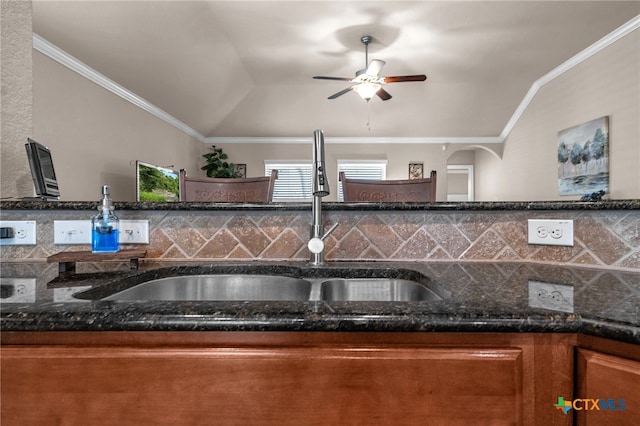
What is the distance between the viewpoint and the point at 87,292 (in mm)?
692

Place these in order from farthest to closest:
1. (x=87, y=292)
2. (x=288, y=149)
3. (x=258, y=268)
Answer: (x=288, y=149)
(x=258, y=268)
(x=87, y=292)

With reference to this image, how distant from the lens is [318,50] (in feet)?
12.0

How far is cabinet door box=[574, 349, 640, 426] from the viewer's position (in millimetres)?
459

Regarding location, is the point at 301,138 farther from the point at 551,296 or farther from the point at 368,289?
the point at 551,296

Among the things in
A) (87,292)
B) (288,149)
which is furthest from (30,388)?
(288,149)

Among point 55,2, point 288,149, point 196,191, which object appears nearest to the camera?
point 196,191

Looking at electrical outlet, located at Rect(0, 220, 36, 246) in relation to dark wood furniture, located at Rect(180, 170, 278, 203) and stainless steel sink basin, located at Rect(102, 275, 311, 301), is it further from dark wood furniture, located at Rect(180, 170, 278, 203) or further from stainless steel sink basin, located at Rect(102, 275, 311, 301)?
dark wood furniture, located at Rect(180, 170, 278, 203)

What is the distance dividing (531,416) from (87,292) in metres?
0.87

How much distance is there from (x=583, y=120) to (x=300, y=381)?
4.39 m

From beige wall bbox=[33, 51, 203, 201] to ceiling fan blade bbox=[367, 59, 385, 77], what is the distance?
8.63 feet

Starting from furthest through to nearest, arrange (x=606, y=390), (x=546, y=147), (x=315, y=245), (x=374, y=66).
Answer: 1. (x=546, y=147)
2. (x=374, y=66)
3. (x=315, y=245)
4. (x=606, y=390)

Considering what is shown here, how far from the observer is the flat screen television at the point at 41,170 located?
1.01 m

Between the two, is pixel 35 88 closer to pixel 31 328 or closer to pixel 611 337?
pixel 31 328

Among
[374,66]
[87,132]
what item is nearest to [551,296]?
[374,66]
